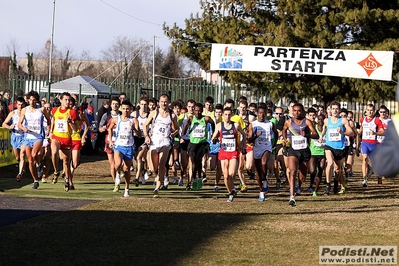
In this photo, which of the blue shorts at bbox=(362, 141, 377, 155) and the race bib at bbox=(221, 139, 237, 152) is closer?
the race bib at bbox=(221, 139, 237, 152)

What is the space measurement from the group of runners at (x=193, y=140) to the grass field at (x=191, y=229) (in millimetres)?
657

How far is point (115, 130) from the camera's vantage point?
17625 mm

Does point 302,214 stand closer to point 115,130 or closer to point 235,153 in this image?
point 235,153

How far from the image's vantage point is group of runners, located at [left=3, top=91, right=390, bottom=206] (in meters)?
17.0

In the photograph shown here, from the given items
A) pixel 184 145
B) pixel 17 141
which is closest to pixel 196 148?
pixel 184 145

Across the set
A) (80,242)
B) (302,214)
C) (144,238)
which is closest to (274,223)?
(302,214)

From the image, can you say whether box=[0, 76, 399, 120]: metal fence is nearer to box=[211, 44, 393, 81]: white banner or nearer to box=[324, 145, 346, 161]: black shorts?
box=[211, 44, 393, 81]: white banner

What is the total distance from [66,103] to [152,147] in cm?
228

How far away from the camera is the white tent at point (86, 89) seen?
35438 millimetres

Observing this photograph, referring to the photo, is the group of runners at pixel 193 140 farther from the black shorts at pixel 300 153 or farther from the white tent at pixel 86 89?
the white tent at pixel 86 89

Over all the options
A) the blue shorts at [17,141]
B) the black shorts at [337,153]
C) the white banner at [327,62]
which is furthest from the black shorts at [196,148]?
the white banner at [327,62]

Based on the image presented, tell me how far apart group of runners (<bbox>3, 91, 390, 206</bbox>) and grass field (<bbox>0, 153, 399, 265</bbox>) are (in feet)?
2.15

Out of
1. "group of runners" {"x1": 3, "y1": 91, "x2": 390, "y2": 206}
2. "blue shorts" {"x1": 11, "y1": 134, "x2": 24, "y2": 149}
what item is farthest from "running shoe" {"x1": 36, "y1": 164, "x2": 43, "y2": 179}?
"blue shorts" {"x1": 11, "y1": 134, "x2": 24, "y2": 149}

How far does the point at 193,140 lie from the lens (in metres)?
20.5
